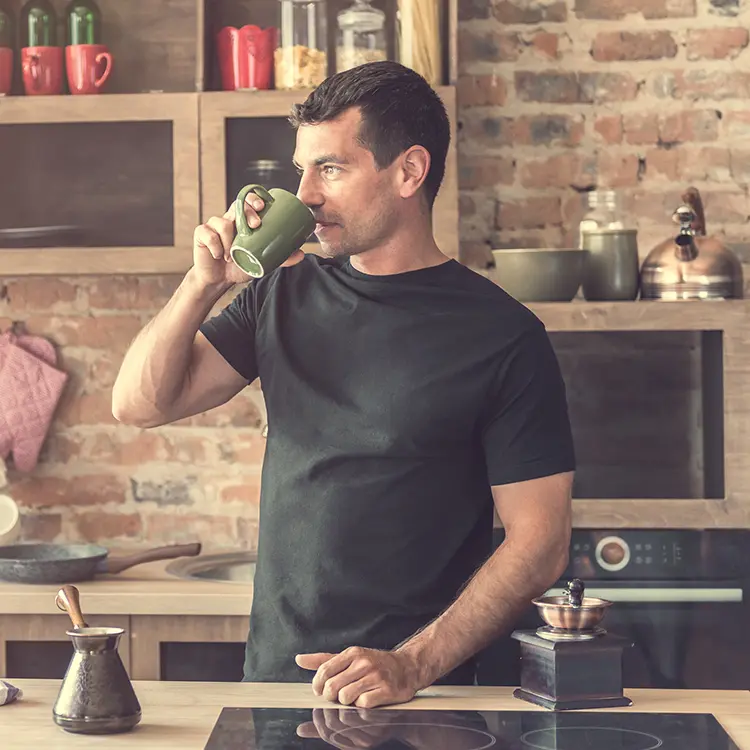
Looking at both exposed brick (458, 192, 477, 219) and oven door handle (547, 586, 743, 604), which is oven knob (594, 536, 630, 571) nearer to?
oven door handle (547, 586, 743, 604)

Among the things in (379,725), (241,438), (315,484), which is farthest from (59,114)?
(379,725)

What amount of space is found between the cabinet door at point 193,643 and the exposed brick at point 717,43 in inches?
73.4

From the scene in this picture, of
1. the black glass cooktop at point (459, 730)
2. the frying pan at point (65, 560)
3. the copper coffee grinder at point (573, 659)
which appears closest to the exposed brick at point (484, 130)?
the frying pan at point (65, 560)

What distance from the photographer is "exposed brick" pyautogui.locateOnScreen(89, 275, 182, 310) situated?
3.44 m

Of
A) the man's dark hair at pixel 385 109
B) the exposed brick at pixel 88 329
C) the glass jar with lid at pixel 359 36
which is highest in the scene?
the glass jar with lid at pixel 359 36

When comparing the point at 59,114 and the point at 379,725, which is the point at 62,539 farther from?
the point at 379,725

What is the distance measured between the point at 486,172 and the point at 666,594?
120cm

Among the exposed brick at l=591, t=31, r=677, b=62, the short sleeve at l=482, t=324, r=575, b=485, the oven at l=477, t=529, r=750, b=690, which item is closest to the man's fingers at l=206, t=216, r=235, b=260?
the short sleeve at l=482, t=324, r=575, b=485

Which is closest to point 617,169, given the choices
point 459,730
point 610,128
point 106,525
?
point 610,128

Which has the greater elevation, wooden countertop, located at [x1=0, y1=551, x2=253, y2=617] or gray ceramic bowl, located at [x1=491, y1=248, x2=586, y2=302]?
gray ceramic bowl, located at [x1=491, y1=248, x2=586, y2=302]

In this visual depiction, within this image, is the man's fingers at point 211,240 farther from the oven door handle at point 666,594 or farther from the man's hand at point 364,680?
the oven door handle at point 666,594

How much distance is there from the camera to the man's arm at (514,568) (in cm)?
183

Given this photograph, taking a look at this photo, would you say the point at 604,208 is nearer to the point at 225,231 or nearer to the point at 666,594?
the point at 666,594

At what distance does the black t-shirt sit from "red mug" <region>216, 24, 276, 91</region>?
120 centimetres
